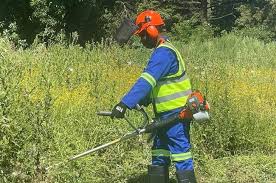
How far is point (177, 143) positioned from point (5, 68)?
6.16 feet

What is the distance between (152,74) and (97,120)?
171 cm

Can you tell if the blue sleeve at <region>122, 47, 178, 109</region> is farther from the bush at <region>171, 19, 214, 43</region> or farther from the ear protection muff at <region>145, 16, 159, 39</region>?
the bush at <region>171, 19, 214, 43</region>

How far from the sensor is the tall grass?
564 cm

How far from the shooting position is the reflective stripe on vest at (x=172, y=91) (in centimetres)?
529

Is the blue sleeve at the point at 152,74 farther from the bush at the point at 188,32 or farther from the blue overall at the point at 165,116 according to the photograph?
the bush at the point at 188,32

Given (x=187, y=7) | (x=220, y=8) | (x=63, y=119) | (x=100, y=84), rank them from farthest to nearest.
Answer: (x=220, y=8)
(x=187, y=7)
(x=100, y=84)
(x=63, y=119)

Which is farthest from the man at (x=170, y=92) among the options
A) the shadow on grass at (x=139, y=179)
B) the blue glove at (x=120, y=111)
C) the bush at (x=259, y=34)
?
the bush at (x=259, y=34)

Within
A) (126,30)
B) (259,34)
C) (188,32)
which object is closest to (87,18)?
(188,32)

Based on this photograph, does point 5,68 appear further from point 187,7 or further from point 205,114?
point 187,7

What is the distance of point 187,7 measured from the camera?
28.3 m

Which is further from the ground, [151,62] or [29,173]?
[151,62]

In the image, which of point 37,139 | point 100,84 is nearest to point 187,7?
point 100,84

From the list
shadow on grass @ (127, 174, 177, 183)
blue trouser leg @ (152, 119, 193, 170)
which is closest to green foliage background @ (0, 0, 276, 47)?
shadow on grass @ (127, 174, 177, 183)

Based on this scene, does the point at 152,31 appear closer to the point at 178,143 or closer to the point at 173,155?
the point at 178,143
